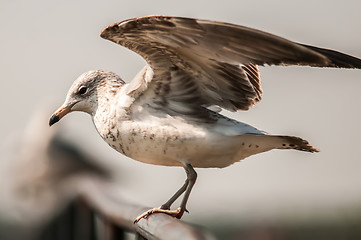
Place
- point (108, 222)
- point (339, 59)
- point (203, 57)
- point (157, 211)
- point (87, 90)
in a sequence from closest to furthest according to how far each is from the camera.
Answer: point (339, 59) < point (157, 211) < point (203, 57) < point (87, 90) < point (108, 222)

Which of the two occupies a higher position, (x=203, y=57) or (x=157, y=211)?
(x=203, y=57)

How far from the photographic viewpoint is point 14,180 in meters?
9.56

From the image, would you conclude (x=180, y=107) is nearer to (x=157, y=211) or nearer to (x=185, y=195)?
(x=185, y=195)

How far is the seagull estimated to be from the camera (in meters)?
4.37

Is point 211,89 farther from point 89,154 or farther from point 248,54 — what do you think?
point 89,154

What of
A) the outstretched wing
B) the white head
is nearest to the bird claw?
the outstretched wing

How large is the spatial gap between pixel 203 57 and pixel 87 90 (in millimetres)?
947

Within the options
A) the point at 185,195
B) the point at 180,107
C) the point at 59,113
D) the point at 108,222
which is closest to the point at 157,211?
the point at 185,195

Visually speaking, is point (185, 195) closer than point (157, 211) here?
No

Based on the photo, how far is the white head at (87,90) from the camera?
5.15 metres

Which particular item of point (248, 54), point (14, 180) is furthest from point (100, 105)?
point (14, 180)

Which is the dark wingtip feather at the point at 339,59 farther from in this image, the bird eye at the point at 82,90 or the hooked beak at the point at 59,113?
the hooked beak at the point at 59,113

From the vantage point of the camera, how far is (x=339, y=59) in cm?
400

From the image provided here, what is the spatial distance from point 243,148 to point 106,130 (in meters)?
0.76
